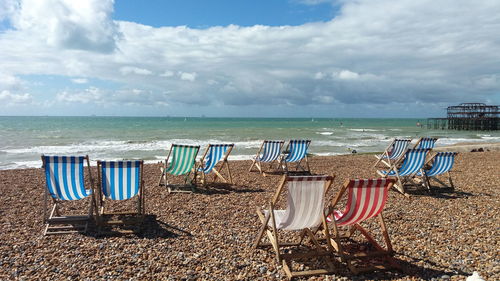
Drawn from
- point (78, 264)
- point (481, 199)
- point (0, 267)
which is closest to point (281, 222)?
point (78, 264)

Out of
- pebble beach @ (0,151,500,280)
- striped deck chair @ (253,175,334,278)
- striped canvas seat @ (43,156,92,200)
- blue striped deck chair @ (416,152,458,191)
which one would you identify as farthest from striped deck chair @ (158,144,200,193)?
blue striped deck chair @ (416,152,458,191)

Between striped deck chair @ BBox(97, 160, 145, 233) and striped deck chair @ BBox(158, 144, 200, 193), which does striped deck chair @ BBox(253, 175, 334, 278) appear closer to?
striped deck chair @ BBox(97, 160, 145, 233)

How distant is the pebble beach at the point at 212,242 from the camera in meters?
3.33

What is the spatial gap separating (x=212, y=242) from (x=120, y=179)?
171 cm

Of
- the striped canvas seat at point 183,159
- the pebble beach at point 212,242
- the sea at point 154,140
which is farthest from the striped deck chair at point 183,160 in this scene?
the sea at point 154,140

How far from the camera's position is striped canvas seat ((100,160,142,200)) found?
4.77m

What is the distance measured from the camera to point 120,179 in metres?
4.84

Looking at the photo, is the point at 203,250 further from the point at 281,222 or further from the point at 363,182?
the point at 363,182

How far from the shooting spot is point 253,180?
8.30m

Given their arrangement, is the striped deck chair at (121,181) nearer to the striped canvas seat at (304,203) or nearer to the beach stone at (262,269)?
the beach stone at (262,269)

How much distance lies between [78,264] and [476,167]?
10.9 m

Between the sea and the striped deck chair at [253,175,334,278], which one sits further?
the sea

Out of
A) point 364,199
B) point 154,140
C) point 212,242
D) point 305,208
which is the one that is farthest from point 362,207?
point 154,140

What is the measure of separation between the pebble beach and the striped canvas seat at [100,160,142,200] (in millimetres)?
507
